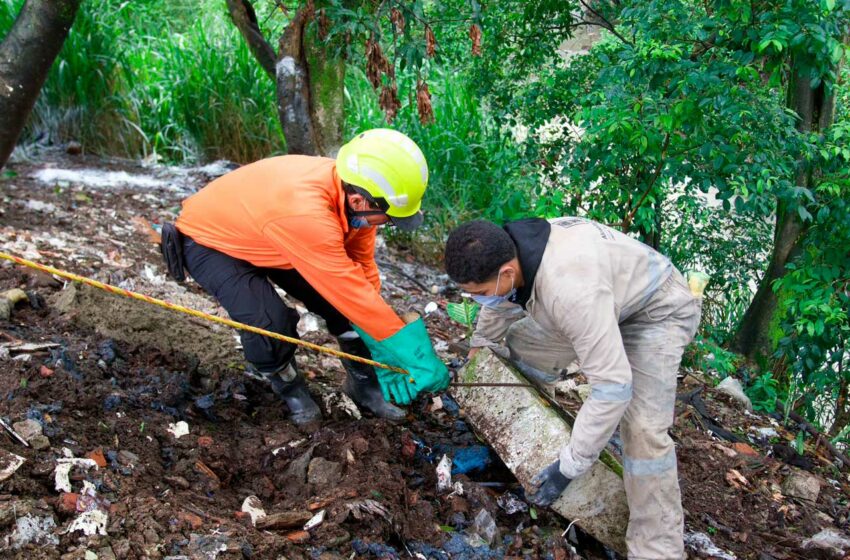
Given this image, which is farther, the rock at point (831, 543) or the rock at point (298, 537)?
the rock at point (831, 543)

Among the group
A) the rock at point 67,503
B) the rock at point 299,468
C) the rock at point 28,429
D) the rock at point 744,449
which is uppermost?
the rock at point 28,429

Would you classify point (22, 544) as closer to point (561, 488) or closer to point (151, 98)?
point (561, 488)

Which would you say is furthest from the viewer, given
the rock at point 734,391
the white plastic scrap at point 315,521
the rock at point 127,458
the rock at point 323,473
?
the rock at point 734,391

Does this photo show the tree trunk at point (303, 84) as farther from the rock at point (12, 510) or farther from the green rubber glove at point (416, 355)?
the rock at point (12, 510)

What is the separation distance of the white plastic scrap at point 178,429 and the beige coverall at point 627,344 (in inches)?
63.7

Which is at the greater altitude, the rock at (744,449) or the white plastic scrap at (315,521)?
the white plastic scrap at (315,521)

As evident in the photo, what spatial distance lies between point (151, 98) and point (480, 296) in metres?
6.14

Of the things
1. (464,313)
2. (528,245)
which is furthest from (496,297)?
(464,313)

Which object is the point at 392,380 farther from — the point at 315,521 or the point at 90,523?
the point at 90,523

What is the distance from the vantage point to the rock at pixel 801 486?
3980 mm

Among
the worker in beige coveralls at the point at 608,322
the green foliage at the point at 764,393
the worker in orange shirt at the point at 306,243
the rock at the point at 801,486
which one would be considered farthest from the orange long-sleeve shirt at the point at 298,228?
the green foliage at the point at 764,393

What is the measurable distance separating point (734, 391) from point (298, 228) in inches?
144

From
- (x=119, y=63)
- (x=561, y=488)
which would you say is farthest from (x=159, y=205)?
(x=561, y=488)

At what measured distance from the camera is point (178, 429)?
334 cm
